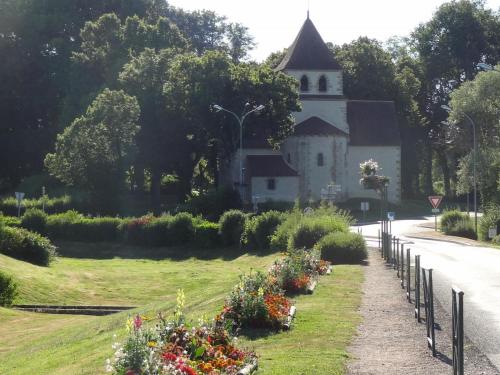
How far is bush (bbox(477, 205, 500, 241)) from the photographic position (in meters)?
50.2

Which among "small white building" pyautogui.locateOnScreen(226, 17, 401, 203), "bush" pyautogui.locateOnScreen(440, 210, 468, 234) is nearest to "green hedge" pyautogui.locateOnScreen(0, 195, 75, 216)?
"small white building" pyautogui.locateOnScreen(226, 17, 401, 203)

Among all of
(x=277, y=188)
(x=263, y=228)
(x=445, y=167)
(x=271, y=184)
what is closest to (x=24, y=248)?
(x=263, y=228)

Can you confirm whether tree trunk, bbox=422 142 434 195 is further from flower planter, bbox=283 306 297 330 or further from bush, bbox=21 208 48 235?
flower planter, bbox=283 306 297 330

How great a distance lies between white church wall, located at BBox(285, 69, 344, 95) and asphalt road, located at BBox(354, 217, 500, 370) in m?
32.2

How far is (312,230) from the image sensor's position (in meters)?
33.9

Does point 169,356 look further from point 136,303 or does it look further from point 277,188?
point 277,188

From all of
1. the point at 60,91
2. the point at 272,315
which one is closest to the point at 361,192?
the point at 60,91

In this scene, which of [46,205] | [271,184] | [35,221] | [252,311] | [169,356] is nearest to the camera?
[169,356]

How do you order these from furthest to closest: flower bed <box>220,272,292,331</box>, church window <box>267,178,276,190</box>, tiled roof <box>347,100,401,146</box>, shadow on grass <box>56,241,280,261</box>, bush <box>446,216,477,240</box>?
tiled roof <box>347,100,401,146</box> → church window <box>267,178,276,190</box> → bush <box>446,216,477,240</box> → shadow on grass <box>56,241,280,261</box> → flower bed <box>220,272,292,331</box>

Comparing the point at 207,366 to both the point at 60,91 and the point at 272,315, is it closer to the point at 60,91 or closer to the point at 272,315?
the point at 272,315

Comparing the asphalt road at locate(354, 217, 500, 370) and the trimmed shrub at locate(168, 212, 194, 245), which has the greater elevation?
the trimmed shrub at locate(168, 212, 194, 245)

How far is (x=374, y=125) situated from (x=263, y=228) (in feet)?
113

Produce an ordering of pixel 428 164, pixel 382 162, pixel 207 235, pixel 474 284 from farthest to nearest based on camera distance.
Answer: pixel 428 164 < pixel 382 162 < pixel 207 235 < pixel 474 284

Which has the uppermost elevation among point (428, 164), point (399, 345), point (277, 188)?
point (428, 164)
